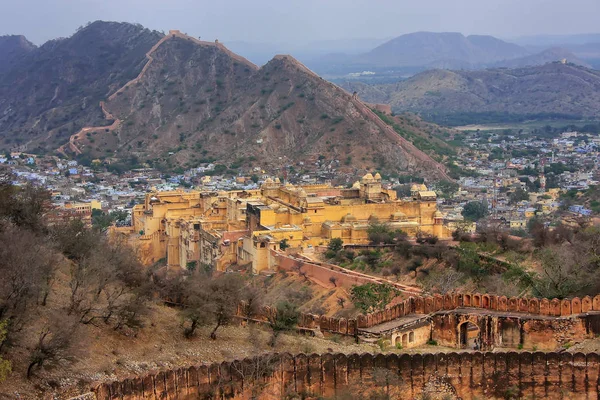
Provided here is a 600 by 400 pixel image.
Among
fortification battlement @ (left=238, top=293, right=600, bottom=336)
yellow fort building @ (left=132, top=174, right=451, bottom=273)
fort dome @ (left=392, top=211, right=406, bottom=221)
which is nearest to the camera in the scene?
fortification battlement @ (left=238, top=293, right=600, bottom=336)

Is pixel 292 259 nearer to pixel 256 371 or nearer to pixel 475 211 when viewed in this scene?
pixel 256 371

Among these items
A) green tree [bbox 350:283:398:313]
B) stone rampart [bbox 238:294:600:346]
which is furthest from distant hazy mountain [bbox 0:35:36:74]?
stone rampart [bbox 238:294:600:346]

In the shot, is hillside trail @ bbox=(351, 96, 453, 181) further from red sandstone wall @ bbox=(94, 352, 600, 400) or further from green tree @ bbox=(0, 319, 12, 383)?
green tree @ bbox=(0, 319, 12, 383)

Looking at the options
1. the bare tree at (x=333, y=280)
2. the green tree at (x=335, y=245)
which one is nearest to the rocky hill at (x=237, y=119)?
the green tree at (x=335, y=245)

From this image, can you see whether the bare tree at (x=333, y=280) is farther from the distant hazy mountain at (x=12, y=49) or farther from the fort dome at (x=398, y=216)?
the distant hazy mountain at (x=12, y=49)

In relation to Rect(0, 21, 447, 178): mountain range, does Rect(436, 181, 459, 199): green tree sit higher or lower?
lower

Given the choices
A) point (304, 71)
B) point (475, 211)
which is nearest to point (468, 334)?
point (475, 211)

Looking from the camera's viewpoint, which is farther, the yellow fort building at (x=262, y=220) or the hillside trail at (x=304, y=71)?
the hillside trail at (x=304, y=71)

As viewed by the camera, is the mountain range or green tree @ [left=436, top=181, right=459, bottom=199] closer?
green tree @ [left=436, top=181, right=459, bottom=199]
